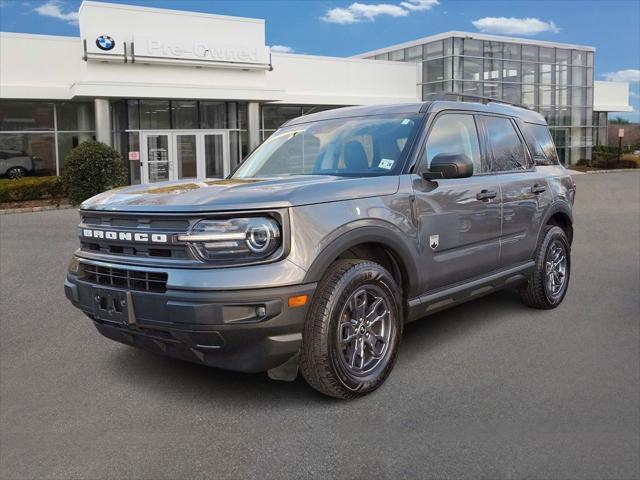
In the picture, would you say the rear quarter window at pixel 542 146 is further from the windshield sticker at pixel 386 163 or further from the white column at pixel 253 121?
the white column at pixel 253 121

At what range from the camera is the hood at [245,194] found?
354cm

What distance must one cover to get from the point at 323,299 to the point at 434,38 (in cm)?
3396

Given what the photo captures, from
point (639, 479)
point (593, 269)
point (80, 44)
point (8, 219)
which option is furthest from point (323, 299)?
point (80, 44)

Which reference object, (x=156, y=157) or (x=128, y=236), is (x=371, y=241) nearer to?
(x=128, y=236)

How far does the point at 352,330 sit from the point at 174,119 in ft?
70.3

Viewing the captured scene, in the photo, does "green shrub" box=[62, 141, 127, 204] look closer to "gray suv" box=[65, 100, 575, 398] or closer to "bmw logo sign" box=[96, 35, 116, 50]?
"bmw logo sign" box=[96, 35, 116, 50]

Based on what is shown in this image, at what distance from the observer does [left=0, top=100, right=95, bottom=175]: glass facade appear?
2223 centimetres

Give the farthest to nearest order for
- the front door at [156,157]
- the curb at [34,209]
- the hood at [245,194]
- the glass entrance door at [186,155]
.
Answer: the glass entrance door at [186,155] → the front door at [156,157] → the curb at [34,209] → the hood at [245,194]

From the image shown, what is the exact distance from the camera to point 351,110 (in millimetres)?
5281

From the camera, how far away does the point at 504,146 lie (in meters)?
5.71

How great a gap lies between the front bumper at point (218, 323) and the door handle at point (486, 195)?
2.02 meters

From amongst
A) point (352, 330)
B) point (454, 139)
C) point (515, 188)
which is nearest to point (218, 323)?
point (352, 330)

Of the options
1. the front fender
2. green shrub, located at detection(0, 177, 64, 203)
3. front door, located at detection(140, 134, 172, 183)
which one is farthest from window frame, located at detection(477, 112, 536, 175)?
front door, located at detection(140, 134, 172, 183)

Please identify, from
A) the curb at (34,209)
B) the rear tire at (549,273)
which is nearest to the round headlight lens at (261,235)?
the rear tire at (549,273)
